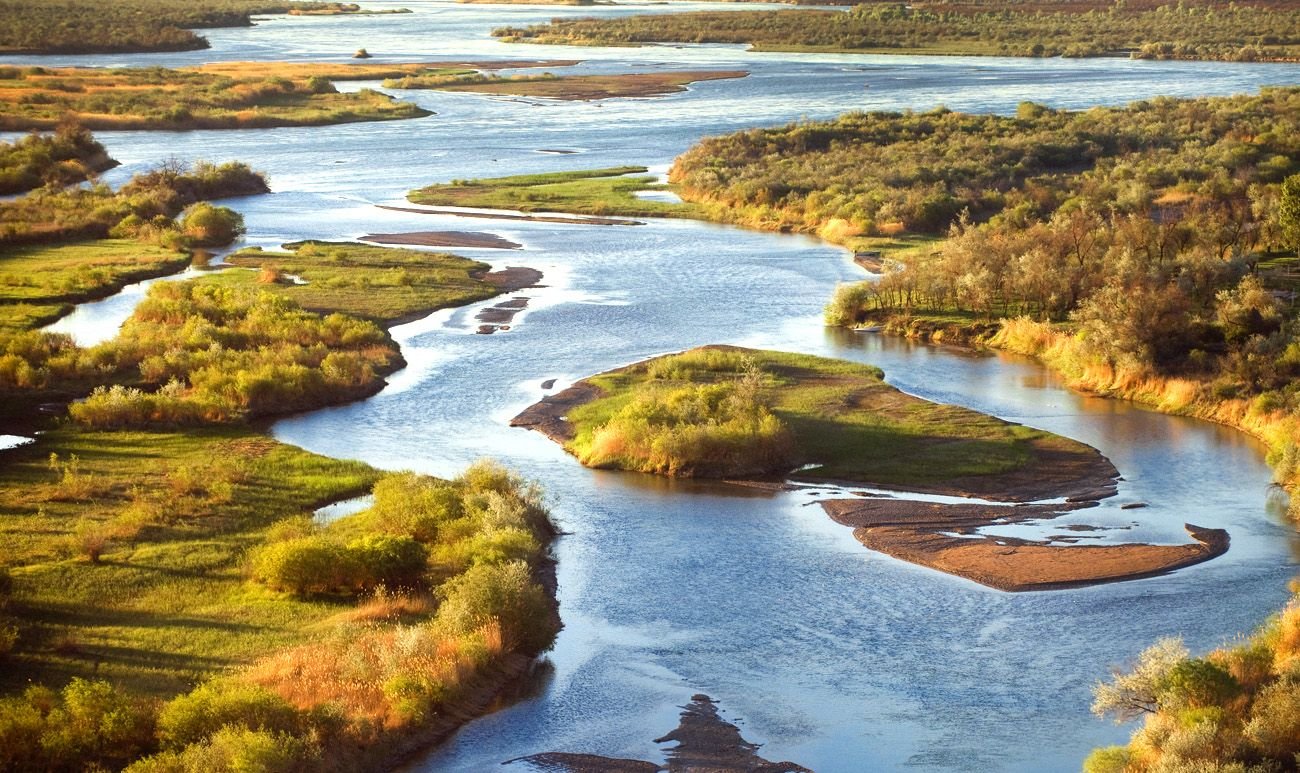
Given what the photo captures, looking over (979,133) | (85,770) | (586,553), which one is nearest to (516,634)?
(586,553)

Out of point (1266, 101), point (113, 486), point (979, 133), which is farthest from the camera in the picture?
point (1266, 101)

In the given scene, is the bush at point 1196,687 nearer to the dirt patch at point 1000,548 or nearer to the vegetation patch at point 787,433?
the dirt patch at point 1000,548

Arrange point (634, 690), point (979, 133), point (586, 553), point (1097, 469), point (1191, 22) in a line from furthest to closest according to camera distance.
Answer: point (1191, 22)
point (979, 133)
point (1097, 469)
point (586, 553)
point (634, 690)

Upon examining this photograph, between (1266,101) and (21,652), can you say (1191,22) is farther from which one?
(21,652)

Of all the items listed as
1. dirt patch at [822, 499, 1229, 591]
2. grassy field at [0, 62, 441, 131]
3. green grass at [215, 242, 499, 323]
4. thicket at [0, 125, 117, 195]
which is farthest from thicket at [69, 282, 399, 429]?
grassy field at [0, 62, 441, 131]

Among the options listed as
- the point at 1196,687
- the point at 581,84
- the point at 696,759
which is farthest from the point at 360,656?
the point at 581,84

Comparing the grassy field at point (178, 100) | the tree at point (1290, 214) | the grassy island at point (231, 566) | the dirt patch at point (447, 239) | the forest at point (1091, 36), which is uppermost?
the forest at point (1091, 36)

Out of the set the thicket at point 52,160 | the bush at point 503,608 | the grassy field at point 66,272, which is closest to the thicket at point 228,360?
the grassy field at point 66,272
